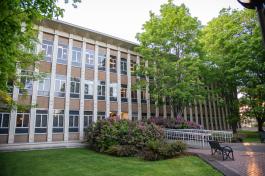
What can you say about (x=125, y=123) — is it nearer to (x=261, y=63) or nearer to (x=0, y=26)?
(x=0, y=26)

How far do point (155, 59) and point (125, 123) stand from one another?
9.92 metres

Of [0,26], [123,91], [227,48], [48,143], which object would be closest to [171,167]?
[0,26]

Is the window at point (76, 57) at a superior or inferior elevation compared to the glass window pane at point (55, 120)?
superior

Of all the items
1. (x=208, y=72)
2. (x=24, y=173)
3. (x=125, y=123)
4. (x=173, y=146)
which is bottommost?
(x=24, y=173)

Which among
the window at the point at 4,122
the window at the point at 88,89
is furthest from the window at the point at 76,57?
the window at the point at 4,122

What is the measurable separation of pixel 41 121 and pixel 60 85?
14.9 ft

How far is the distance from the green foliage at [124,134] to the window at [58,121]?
504cm

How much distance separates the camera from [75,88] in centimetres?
2448

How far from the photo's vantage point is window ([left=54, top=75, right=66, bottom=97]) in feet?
75.7

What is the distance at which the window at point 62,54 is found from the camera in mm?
23936

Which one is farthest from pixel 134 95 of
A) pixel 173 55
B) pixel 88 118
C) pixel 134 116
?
pixel 173 55

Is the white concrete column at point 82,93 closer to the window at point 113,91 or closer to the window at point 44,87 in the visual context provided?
the window at point 44,87

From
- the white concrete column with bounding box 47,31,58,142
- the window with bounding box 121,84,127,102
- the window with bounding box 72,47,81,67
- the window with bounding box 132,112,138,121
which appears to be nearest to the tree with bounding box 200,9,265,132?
the window with bounding box 121,84,127,102

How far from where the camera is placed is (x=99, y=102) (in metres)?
26.1
